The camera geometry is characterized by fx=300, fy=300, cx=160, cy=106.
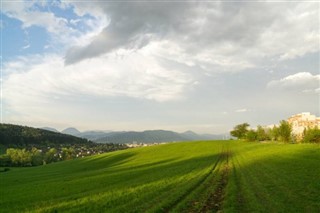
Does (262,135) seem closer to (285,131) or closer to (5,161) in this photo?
(285,131)

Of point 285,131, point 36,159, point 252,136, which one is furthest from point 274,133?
point 36,159

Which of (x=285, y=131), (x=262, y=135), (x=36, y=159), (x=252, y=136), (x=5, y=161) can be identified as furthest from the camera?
(x=36, y=159)

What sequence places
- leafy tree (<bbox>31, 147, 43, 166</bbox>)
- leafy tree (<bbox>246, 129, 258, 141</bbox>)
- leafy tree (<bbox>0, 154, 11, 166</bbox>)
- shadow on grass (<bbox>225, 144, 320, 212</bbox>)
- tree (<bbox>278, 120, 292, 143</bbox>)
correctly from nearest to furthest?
shadow on grass (<bbox>225, 144, 320, 212</bbox>), tree (<bbox>278, 120, 292, 143</bbox>), leafy tree (<bbox>246, 129, 258, 141</bbox>), leafy tree (<bbox>0, 154, 11, 166</bbox>), leafy tree (<bbox>31, 147, 43, 166</bbox>)

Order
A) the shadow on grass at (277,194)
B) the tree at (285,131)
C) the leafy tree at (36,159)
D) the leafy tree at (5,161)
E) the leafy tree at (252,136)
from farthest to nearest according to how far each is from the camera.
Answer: the leafy tree at (36,159) < the leafy tree at (5,161) < the leafy tree at (252,136) < the tree at (285,131) < the shadow on grass at (277,194)

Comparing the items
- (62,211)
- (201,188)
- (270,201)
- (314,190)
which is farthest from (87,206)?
(314,190)

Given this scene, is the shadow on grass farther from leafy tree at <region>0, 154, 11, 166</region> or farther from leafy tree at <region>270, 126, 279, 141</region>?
leafy tree at <region>0, 154, 11, 166</region>

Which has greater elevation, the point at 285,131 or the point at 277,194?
the point at 285,131

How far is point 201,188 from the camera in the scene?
31031 mm

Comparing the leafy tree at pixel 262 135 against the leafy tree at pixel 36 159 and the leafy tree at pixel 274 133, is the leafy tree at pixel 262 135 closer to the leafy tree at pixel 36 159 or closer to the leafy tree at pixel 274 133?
the leafy tree at pixel 274 133

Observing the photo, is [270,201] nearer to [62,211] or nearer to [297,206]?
[297,206]

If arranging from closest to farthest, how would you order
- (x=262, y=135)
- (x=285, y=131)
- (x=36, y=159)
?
(x=285, y=131), (x=262, y=135), (x=36, y=159)

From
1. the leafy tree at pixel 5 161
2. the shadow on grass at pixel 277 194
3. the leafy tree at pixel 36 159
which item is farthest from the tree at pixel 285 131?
the leafy tree at pixel 5 161

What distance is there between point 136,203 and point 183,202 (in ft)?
13.5

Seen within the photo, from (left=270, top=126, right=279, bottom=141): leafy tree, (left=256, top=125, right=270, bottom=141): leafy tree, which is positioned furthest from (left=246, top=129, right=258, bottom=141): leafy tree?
(left=270, top=126, right=279, bottom=141): leafy tree
